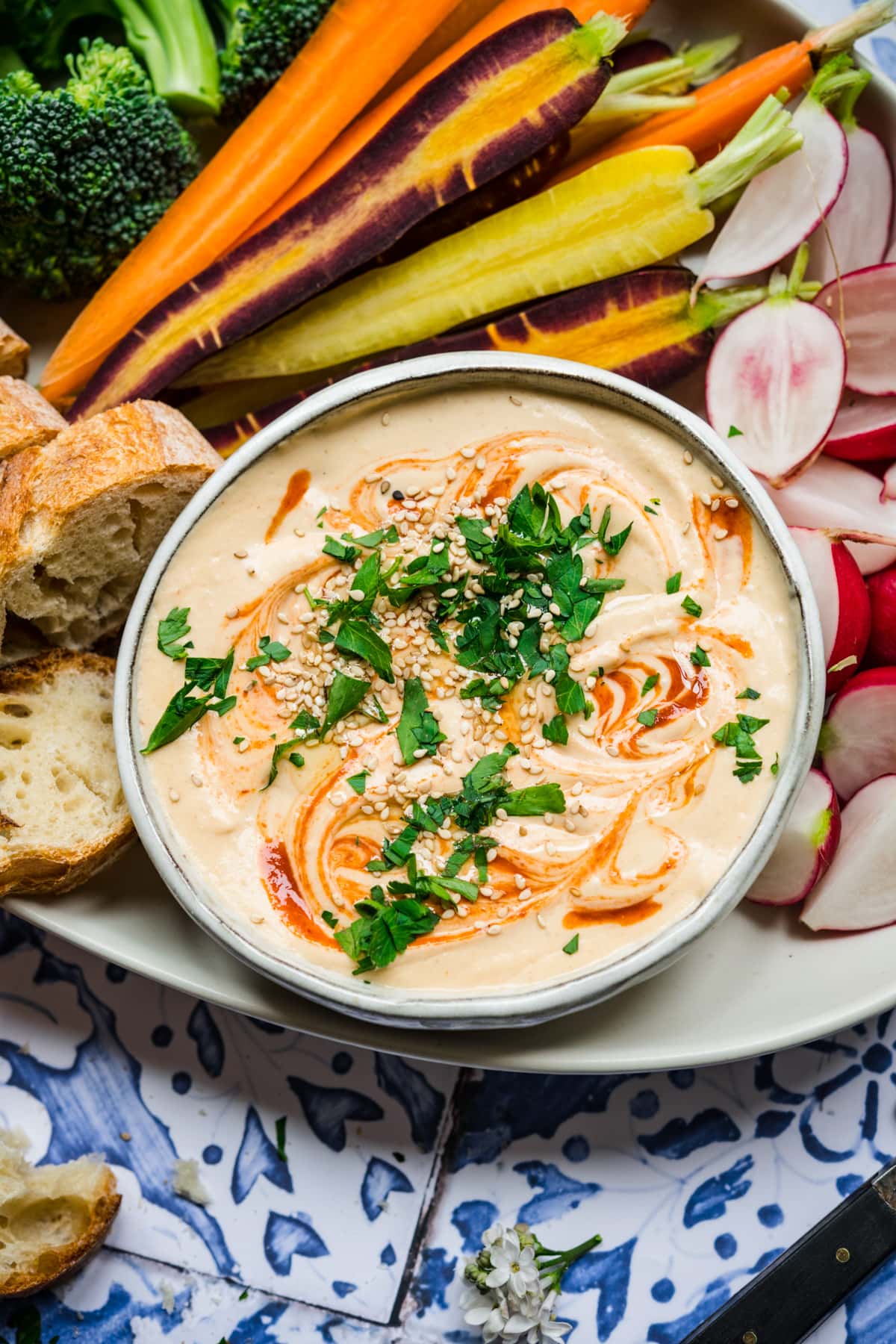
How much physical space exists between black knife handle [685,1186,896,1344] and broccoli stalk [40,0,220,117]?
237 centimetres

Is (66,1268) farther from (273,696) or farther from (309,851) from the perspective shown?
(273,696)

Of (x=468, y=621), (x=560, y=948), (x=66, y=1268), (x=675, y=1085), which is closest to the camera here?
(x=560, y=948)

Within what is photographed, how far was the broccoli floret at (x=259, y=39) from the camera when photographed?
2.08m

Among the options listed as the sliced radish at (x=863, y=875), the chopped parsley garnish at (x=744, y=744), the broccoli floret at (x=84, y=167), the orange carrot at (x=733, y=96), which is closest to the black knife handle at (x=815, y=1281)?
the sliced radish at (x=863, y=875)

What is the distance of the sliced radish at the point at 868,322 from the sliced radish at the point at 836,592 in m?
0.32

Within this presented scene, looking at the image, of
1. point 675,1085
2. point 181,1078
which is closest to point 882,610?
point 675,1085

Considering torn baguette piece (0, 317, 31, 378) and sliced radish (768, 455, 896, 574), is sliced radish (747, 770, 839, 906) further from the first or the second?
torn baguette piece (0, 317, 31, 378)

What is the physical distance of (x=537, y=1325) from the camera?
2137 mm

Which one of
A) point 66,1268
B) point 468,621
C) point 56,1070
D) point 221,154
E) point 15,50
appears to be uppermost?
point 15,50

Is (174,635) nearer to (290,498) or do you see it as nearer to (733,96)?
(290,498)

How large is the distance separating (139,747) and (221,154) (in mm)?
1121

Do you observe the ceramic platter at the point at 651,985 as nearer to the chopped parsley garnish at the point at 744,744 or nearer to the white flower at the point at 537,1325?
the chopped parsley garnish at the point at 744,744

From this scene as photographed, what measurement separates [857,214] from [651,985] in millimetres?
1490

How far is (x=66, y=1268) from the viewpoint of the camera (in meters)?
2.13
